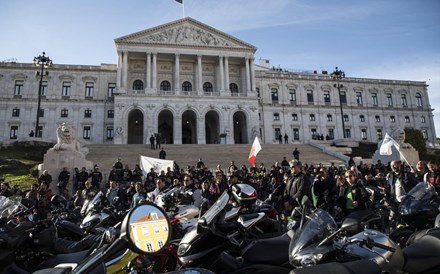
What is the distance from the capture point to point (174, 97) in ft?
140

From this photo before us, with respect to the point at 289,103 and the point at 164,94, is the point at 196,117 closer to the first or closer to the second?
the point at 164,94

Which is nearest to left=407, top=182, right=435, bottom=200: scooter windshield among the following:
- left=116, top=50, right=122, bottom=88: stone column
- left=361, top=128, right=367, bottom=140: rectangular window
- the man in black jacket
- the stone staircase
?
the man in black jacket

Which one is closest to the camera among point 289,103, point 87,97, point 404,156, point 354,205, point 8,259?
point 8,259

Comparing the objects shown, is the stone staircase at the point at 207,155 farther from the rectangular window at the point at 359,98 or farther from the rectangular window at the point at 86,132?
the rectangular window at the point at 359,98

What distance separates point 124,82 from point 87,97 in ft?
28.2

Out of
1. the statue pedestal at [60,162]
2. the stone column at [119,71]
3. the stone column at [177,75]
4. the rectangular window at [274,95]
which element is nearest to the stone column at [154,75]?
the stone column at [177,75]

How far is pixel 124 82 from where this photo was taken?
42.6 meters

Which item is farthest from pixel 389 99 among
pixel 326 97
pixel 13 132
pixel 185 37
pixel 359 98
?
pixel 13 132

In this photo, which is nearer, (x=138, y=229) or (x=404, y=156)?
(x=138, y=229)

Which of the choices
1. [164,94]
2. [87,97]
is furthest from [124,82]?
[87,97]

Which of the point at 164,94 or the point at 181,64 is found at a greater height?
the point at 181,64

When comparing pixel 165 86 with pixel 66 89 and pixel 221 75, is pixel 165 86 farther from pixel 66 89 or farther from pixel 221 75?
pixel 66 89

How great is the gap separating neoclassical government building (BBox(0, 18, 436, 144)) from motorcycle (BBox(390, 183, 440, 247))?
118 feet

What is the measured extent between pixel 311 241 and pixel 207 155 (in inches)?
929
